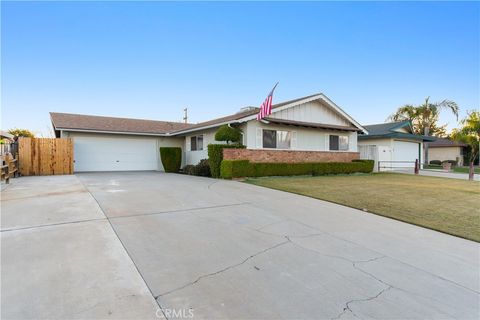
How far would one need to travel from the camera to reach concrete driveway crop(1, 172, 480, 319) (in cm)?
218

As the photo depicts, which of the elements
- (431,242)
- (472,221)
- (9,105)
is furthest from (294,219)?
(9,105)

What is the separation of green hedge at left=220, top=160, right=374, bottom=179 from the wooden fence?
9.02m

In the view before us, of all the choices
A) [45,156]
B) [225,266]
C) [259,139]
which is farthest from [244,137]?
[45,156]

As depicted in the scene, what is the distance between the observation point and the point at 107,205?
5.75 m

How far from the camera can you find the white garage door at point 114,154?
16.1 m

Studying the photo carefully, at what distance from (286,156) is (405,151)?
44.1ft

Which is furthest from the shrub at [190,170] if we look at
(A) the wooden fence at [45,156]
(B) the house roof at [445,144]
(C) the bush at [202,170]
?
(B) the house roof at [445,144]

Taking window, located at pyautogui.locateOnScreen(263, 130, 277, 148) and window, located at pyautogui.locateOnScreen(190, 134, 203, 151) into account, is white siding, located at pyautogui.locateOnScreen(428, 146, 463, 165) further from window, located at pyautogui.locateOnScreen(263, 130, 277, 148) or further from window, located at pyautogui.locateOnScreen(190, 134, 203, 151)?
window, located at pyautogui.locateOnScreen(190, 134, 203, 151)

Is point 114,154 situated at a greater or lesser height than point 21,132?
lesser

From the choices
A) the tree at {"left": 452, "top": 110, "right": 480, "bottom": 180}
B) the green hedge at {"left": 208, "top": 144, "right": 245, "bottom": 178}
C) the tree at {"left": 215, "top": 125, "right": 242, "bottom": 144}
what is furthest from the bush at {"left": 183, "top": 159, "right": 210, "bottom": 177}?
the tree at {"left": 452, "top": 110, "right": 480, "bottom": 180}

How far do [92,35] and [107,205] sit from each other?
10.6m

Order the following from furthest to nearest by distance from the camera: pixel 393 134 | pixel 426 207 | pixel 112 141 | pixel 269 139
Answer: pixel 393 134 → pixel 112 141 → pixel 269 139 → pixel 426 207

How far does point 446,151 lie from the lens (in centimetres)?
3106

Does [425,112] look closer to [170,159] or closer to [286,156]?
[286,156]
